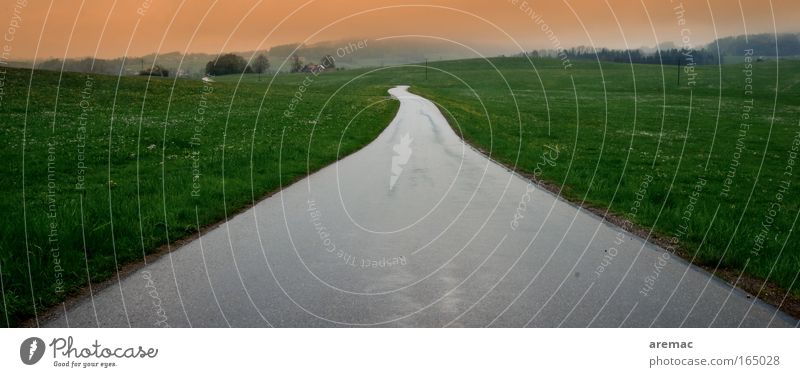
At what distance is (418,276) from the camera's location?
7.01 meters

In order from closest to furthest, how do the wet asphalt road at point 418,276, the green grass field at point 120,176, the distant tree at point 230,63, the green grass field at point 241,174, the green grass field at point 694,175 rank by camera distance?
1. the wet asphalt road at point 418,276
2. the green grass field at point 120,176
3. the green grass field at point 241,174
4. the green grass field at point 694,175
5. the distant tree at point 230,63

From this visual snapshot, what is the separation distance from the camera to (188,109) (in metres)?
41.8

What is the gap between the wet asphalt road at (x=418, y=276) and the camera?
5645mm

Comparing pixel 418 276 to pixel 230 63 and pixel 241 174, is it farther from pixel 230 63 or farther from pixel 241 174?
pixel 230 63

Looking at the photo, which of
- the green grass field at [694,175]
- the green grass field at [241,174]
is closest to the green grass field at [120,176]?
the green grass field at [241,174]

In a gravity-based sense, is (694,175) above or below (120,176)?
below

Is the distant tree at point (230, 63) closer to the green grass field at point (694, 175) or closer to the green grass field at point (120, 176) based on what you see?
the green grass field at point (120, 176)

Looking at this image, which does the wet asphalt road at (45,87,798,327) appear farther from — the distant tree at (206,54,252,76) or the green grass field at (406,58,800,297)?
the distant tree at (206,54,252,76)

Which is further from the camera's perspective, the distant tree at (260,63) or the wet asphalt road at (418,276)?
the distant tree at (260,63)

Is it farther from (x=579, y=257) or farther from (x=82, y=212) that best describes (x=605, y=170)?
(x=82, y=212)

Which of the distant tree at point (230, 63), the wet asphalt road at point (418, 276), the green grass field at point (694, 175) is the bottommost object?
the green grass field at point (694, 175)

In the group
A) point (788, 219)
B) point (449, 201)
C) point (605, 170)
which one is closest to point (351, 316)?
point (449, 201)

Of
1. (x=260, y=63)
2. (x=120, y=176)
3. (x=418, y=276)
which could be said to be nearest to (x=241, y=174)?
(x=120, y=176)
